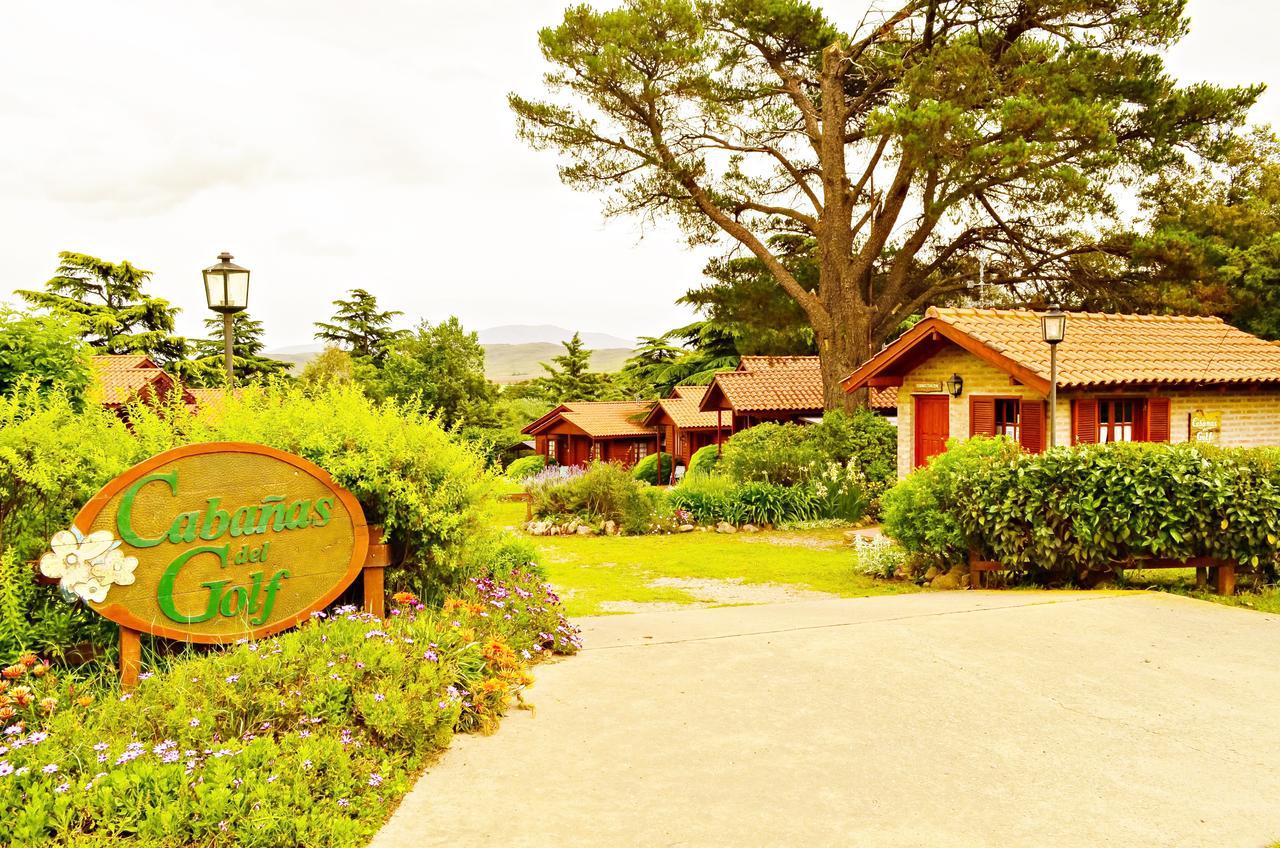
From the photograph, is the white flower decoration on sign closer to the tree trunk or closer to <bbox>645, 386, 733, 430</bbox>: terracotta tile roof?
the tree trunk

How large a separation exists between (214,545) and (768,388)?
2631cm

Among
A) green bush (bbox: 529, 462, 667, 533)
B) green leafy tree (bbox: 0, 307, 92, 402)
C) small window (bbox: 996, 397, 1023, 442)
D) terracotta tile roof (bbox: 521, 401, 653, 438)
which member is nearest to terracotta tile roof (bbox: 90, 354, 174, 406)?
green bush (bbox: 529, 462, 667, 533)

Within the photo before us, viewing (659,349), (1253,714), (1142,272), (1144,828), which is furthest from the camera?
(659,349)

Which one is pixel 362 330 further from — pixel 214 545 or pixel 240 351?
pixel 214 545

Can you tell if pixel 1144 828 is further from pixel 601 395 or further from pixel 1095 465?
pixel 601 395

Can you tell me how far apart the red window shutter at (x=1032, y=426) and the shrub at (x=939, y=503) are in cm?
535

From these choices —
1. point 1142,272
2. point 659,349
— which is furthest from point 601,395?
point 1142,272

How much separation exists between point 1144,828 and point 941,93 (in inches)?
668

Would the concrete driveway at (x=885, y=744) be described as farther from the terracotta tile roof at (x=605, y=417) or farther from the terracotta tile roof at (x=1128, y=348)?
the terracotta tile roof at (x=605, y=417)

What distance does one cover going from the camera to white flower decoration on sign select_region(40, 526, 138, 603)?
4.29 m

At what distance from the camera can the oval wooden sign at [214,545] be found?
445 centimetres

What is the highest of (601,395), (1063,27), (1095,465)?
(1063,27)

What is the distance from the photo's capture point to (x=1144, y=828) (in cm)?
351

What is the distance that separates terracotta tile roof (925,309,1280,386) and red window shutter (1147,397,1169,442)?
626mm
